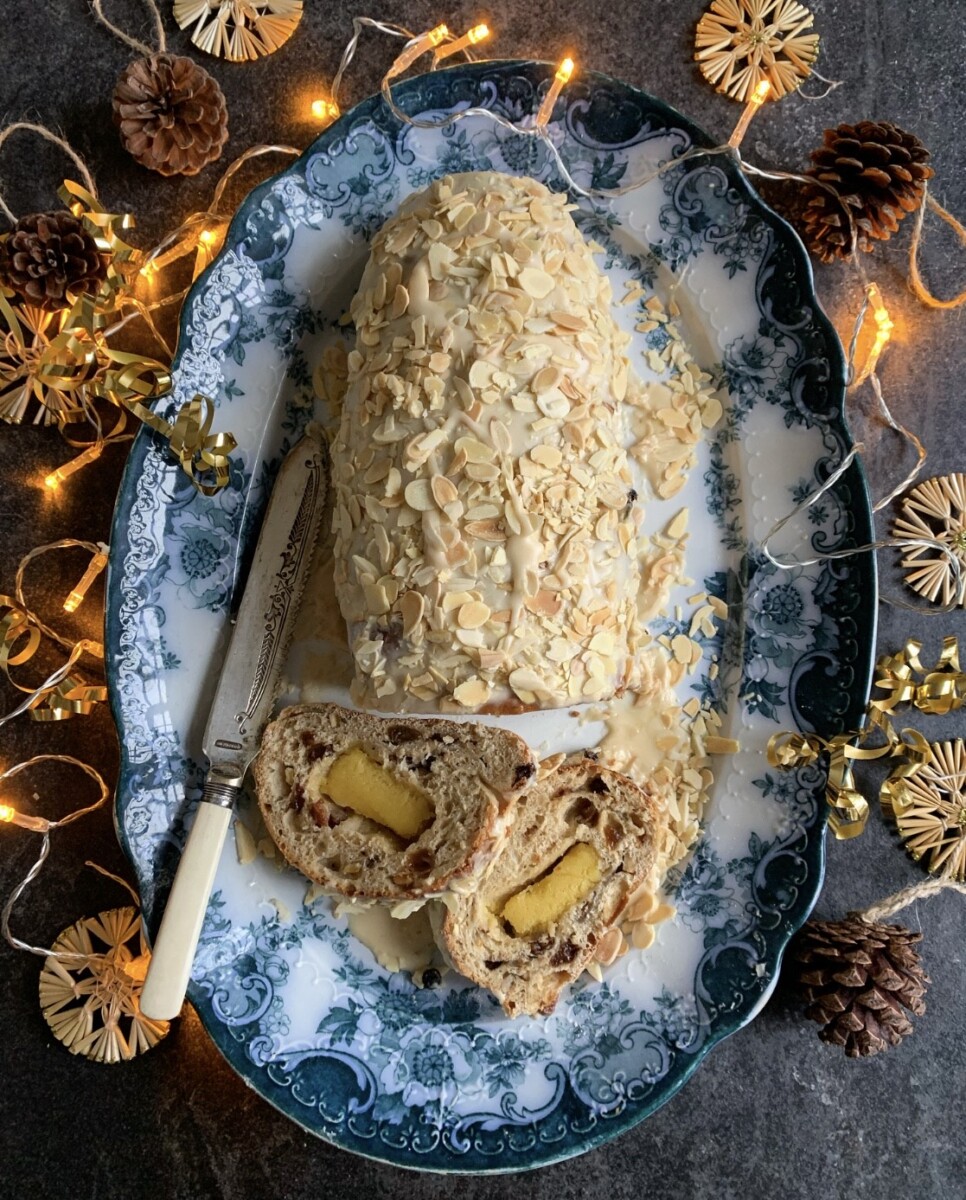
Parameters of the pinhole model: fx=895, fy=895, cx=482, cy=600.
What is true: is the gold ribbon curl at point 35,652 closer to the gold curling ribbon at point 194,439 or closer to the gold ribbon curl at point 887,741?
the gold curling ribbon at point 194,439

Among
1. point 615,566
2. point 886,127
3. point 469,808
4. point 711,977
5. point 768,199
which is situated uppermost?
point 886,127

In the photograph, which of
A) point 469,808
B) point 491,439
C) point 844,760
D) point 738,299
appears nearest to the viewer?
point 491,439

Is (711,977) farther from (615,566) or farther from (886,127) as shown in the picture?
(886,127)

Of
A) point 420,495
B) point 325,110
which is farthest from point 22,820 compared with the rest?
point 325,110

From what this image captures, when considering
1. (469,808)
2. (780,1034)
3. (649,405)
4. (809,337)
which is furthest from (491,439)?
(780,1034)

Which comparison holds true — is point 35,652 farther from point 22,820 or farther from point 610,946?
point 610,946

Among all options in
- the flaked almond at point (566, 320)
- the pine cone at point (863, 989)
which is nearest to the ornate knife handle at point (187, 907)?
the flaked almond at point (566, 320)

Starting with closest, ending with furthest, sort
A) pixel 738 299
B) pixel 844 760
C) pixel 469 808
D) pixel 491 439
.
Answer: pixel 491 439 < pixel 469 808 < pixel 844 760 < pixel 738 299

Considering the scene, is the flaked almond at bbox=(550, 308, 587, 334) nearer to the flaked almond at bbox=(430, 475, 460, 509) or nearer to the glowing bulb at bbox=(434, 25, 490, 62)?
the flaked almond at bbox=(430, 475, 460, 509)
